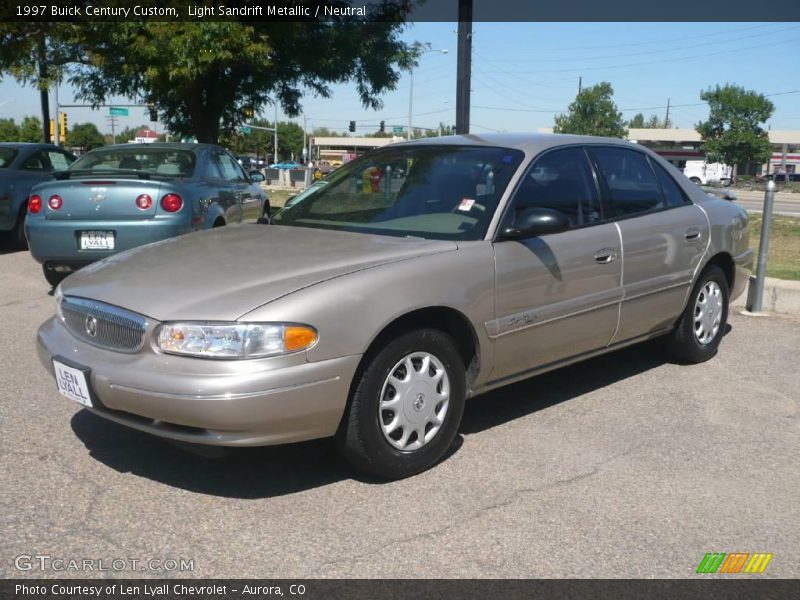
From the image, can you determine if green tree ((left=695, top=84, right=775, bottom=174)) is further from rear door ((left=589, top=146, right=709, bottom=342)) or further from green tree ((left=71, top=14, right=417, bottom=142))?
rear door ((left=589, top=146, right=709, bottom=342))

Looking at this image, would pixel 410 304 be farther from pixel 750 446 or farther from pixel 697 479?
Result: pixel 750 446

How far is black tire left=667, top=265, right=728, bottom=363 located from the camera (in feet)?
19.1

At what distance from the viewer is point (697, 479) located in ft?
13.1

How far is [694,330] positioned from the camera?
590 centimetres

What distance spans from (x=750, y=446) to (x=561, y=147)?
1.93 metres

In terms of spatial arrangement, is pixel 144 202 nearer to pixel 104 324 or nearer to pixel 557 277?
pixel 104 324

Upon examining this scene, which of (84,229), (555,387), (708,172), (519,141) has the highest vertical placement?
(519,141)

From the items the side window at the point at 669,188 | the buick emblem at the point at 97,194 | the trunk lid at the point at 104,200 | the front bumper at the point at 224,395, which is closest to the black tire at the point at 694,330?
the side window at the point at 669,188

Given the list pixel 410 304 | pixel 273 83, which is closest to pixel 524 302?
pixel 410 304

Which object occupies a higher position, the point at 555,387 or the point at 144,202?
the point at 144,202

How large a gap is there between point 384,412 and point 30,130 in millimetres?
76127

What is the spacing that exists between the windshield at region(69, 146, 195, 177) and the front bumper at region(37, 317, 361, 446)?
16.9 feet

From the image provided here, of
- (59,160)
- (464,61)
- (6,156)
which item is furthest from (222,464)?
(59,160)

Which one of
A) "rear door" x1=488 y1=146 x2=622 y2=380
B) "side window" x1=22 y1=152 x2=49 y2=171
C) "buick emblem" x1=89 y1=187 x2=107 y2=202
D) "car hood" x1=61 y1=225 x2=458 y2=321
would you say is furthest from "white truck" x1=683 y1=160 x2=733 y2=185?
"car hood" x1=61 y1=225 x2=458 y2=321
